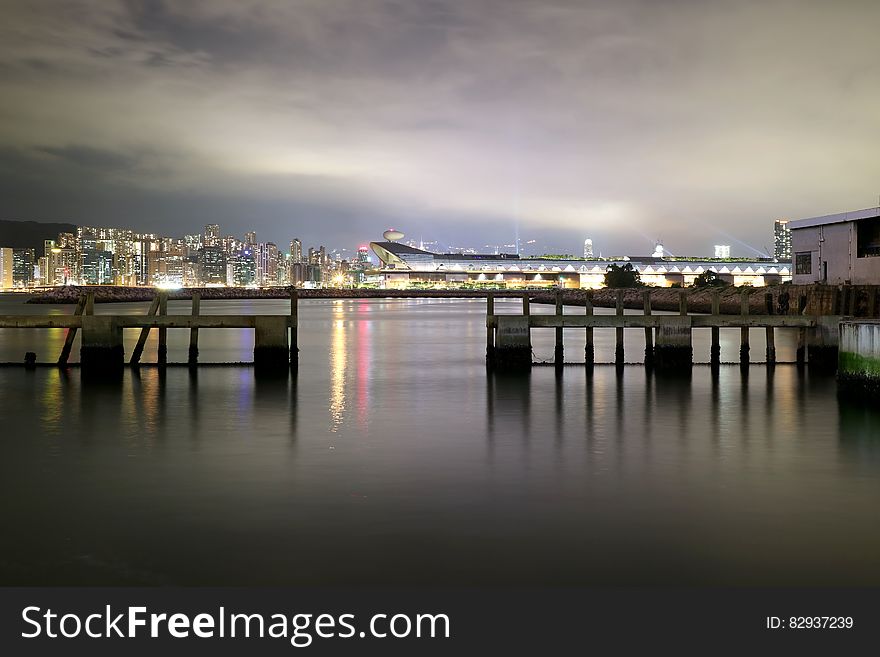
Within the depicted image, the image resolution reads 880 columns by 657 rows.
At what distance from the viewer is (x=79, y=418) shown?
18.2m

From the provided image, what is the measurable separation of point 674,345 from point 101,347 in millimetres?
15990

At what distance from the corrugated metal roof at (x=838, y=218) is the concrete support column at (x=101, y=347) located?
26847 millimetres

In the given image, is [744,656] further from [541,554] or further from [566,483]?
[566,483]

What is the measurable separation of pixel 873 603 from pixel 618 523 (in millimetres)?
3075

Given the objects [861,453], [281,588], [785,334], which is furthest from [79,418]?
[785,334]

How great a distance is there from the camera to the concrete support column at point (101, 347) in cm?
2434

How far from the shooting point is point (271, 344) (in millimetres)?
24828

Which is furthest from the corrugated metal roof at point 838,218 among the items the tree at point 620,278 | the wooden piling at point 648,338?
the tree at point 620,278

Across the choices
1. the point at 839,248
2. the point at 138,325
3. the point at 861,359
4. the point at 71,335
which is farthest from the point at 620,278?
the point at 861,359

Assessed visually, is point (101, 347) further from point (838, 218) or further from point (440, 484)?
point (838, 218)

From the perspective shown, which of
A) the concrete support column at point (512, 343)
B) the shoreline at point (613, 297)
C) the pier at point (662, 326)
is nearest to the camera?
the pier at point (662, 326)

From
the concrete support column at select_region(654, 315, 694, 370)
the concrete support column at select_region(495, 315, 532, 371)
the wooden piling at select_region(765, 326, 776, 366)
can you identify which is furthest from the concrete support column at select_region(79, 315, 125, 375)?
the wooden piling at select_region(765, 326, 776, 366)

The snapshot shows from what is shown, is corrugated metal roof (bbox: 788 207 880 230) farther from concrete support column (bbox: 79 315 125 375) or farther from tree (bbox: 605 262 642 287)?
tree (bbox: 605 262 642 287)

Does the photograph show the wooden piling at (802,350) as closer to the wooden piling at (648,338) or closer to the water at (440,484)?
the water at (440,484)
